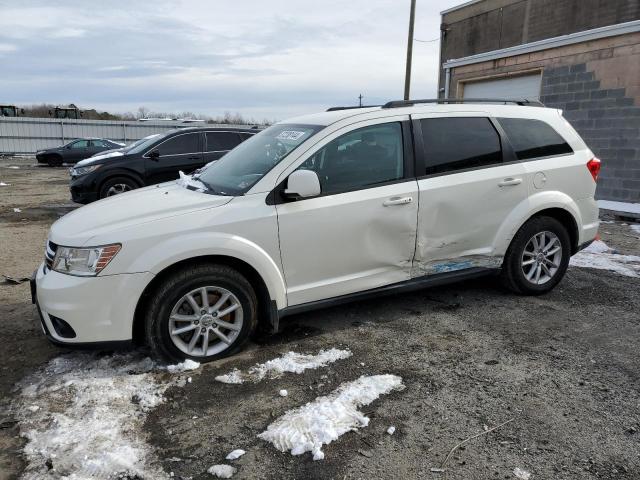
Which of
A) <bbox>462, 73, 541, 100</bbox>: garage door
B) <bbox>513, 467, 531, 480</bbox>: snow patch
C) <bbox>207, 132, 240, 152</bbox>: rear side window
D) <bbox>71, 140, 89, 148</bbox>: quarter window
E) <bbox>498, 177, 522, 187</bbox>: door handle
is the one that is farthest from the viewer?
<bbox>71, 140, 89, 148</bbox>: quarter window

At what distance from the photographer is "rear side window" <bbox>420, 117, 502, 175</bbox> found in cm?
436

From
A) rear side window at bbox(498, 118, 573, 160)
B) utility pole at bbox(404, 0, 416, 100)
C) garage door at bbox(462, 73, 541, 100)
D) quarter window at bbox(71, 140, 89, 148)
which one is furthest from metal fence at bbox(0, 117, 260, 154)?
rear side window at bbox(498, 118, 573, 160)

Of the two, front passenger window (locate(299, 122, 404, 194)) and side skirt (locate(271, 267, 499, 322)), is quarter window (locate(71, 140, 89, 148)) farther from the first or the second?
side skirt (locate(271, 267, 499, 322))

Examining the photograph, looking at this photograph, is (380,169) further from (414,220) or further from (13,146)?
(13,146)

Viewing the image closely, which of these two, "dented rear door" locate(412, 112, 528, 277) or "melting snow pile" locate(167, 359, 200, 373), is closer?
"melting snow pile" locate(167, 359, 200, 373)

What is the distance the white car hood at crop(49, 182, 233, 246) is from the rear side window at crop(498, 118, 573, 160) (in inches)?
109

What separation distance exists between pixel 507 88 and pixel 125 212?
11808 millimetres

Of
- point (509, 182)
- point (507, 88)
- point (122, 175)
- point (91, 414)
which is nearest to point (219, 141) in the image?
point (122, 175)

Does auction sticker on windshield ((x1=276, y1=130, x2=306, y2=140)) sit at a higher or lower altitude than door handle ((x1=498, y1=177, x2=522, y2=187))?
higher

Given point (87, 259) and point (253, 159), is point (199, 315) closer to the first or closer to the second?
point (87, 259)

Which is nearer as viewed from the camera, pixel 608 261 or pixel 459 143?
pixel 459 143

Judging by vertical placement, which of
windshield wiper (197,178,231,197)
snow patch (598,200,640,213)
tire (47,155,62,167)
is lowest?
tire (47,155,62,167)

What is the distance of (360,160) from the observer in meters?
4.09

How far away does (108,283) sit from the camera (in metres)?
3.31
